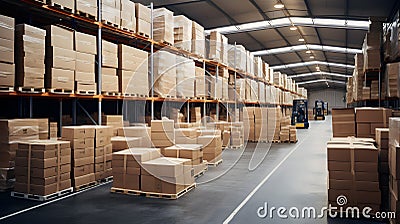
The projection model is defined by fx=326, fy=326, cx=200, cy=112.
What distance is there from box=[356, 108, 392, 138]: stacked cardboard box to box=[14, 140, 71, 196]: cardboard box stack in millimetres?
5692

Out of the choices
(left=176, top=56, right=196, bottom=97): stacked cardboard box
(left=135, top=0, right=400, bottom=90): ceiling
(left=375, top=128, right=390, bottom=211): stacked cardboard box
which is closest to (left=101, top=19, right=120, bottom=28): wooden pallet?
(left=176, top=56, right=196, bottom=97): stacked cardboard box

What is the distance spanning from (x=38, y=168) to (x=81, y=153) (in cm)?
84

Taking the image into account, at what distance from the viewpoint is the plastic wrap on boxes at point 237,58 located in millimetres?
13984

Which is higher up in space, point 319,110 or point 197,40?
point 197,40

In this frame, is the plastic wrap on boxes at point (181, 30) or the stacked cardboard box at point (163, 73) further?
the plastic wrap on boxes at point (181, 30)

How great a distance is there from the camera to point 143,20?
27.6ft

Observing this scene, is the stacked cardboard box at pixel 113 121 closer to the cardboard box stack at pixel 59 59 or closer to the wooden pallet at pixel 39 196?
the cardboard box stack at pixel 59 59

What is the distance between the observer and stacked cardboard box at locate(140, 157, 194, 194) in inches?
208

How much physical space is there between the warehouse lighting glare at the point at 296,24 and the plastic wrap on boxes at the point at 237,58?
1716 millimetres

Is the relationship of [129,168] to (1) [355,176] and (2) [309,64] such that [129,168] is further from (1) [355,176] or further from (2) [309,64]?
(2) [309,64]

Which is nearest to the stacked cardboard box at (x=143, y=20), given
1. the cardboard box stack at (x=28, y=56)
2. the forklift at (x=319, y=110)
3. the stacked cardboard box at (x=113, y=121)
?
the stacked cardboard box at (x=113, y=121)

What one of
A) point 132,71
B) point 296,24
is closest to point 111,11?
point 132,71

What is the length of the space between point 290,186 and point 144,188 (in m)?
2.73

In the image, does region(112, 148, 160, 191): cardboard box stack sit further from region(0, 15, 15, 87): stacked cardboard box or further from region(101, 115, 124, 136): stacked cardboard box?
region(0, 15, 15, 87): stacked cardboard box
